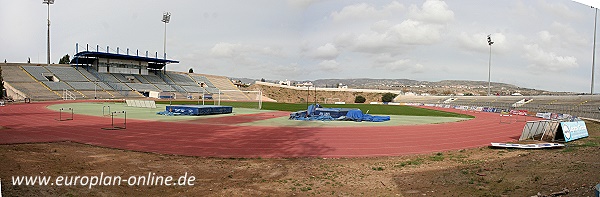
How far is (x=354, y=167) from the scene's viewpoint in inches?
438

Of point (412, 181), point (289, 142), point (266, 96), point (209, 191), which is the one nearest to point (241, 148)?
point (289, 142)

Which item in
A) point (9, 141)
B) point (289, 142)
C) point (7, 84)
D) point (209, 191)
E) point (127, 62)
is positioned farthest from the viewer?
point (127, 62)

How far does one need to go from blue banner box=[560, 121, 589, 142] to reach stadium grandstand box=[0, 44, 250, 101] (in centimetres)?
3927

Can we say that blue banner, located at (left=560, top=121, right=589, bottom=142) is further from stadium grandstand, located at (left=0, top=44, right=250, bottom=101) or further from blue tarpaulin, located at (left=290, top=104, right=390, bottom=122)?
stadium grandstand, located at (left=0, top=44, right=250, bottom=101)

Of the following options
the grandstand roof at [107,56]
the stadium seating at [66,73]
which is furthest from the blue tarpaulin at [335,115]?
the grandstand roof at [107,56]

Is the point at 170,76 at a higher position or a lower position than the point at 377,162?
higher

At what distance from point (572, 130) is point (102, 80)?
68062 millimetres

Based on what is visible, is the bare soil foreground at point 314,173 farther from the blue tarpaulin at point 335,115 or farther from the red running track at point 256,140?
the blue tarpaulin at point 335,115

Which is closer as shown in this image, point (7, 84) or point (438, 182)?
point (438, 182)

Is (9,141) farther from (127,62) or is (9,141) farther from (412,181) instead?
(127,62)

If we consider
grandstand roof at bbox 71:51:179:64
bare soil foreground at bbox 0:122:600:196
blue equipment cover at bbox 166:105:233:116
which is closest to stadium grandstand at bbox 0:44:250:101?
grandstand roof at bbox 71:51:179:64

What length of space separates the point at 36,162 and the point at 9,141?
248 inches

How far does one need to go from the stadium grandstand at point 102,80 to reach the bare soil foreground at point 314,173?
121ft

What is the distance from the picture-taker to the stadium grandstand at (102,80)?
173 feet
